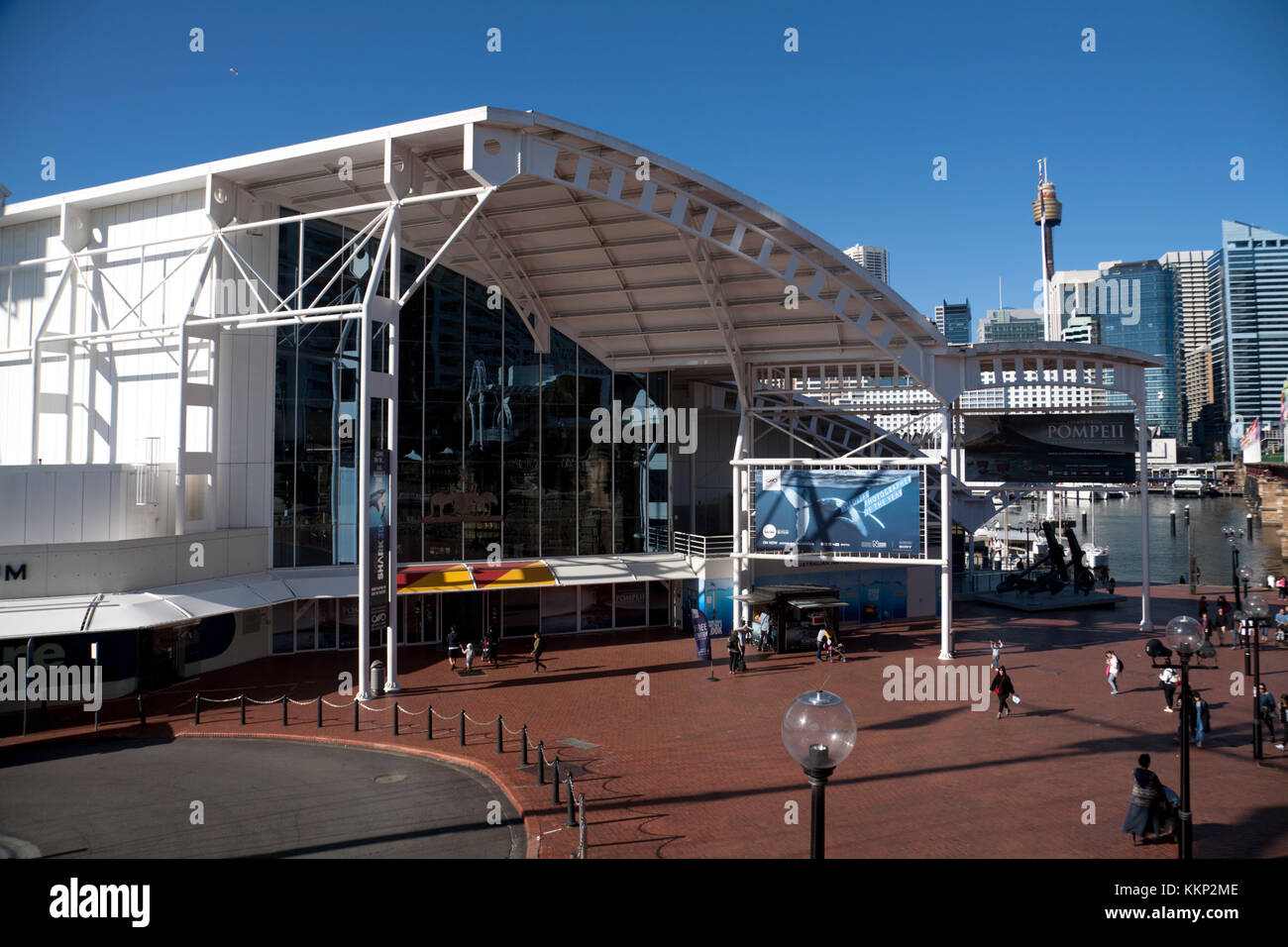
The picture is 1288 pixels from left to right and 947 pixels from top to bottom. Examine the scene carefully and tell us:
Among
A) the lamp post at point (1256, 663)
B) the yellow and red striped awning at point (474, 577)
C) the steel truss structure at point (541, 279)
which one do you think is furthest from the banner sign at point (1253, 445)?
the yellow and red striped awning at point (474, 577)

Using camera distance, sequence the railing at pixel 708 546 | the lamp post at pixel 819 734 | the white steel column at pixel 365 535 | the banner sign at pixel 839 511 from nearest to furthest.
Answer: the lamp post at pixel 819 734, the white steel column at pixel 365 535, the banner sign at pixel 839 511, the railing at pixel 708 546

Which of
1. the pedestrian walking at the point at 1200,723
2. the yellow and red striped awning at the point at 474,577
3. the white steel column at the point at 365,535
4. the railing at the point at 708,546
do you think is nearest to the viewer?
the pedestrian walking at the point at 1200,723

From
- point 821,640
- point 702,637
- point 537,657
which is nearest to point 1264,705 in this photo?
point 821,640

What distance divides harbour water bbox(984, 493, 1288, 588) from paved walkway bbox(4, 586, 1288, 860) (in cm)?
3261

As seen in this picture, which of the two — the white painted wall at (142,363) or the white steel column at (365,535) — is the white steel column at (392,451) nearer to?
the white steel column at (365,535)

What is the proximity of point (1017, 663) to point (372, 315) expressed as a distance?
813 inches

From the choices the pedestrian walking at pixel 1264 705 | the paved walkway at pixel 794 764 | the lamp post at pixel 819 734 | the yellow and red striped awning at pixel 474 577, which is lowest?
the paved walkway at pixel 794 764

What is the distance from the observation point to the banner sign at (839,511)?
2659 cm

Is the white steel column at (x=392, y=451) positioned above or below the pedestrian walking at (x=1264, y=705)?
above

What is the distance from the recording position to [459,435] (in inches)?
1169

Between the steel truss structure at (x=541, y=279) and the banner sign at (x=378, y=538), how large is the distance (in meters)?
0.28

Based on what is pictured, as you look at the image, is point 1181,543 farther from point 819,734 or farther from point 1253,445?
point 819,734
